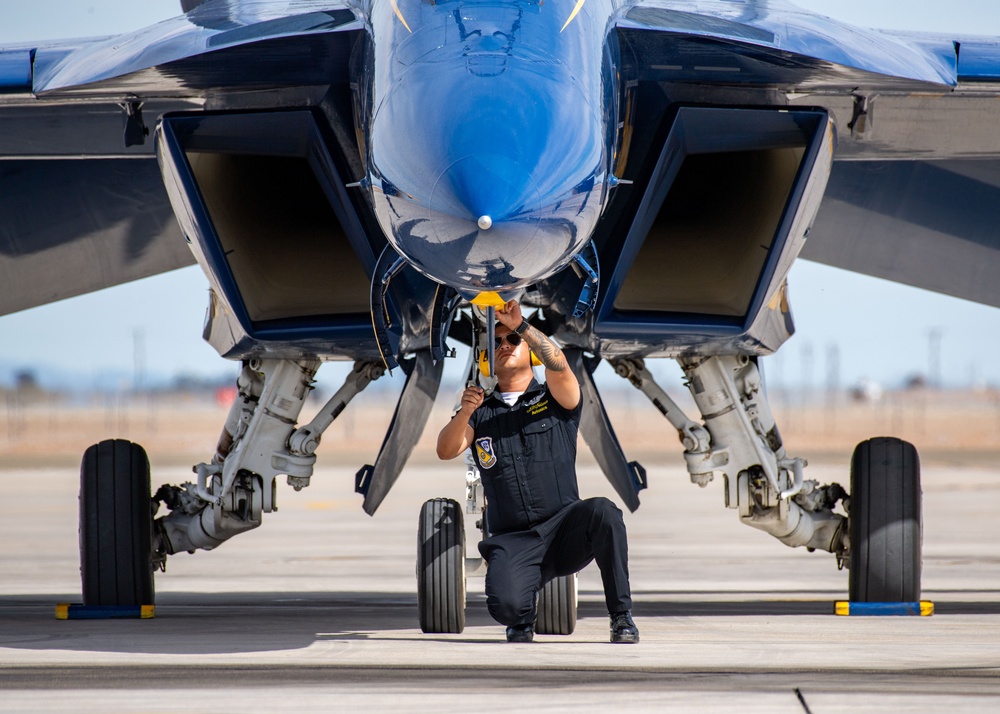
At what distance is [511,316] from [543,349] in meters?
0.17

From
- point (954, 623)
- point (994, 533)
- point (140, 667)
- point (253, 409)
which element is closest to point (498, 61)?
point (140, 667)

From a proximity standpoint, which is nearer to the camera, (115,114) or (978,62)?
(978,62)

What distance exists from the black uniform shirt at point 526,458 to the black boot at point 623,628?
49 centimetres

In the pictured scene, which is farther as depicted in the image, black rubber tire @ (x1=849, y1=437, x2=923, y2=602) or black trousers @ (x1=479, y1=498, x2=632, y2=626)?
black rubber tire @ (x1=849, y1=437, x2=923, y2=602)

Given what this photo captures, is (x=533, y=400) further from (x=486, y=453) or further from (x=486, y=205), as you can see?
(x=486, y=205)

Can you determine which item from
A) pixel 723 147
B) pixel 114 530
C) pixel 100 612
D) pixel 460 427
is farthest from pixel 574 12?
pixel 100 612

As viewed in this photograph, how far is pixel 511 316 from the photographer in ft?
16.7

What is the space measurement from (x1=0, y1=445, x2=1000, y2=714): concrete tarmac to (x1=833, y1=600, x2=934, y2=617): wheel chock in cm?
9

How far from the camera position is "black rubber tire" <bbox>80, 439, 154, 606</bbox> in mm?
6793

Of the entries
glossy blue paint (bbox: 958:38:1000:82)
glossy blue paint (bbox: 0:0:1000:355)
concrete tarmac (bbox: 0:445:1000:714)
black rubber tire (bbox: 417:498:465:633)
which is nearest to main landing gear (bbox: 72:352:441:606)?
concrete tarmac (bbox: 0:445:1000:714)

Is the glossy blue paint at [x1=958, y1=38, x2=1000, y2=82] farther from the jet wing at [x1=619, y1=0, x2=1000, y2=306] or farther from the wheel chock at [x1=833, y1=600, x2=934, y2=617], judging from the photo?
the wheel chock at [x1=833, y1=600, x2=934, y2=617]

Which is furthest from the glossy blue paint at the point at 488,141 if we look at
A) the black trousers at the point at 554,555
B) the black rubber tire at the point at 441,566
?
the black rubber tire at the point at 441,566

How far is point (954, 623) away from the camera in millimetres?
6301

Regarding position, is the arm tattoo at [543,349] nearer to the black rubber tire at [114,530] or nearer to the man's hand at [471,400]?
the man's hand at [471,400]
